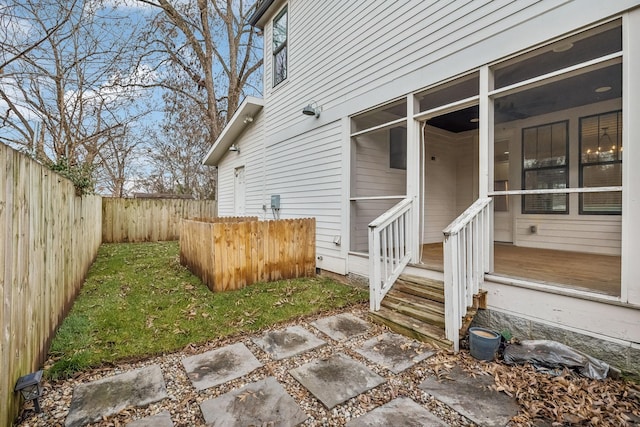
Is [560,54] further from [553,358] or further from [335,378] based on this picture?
[335,378]

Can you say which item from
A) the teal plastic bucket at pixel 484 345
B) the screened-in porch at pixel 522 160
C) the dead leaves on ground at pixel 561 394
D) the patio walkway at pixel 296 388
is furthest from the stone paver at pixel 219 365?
the screened-in porch at pixel 522 160

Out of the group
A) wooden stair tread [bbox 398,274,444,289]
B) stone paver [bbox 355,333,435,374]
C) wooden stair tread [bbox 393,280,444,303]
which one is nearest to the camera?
stone paver [bbox 355,333,435,374]

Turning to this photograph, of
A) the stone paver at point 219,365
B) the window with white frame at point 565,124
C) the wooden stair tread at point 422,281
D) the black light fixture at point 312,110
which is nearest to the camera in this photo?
the stone paver at point 219,365

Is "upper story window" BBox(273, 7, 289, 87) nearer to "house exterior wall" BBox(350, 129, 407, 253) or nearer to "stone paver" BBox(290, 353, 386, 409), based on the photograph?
"house exterior wall" BBox(350, 129, 407, 253)

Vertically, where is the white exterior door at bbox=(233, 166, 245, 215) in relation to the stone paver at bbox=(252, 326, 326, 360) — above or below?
above

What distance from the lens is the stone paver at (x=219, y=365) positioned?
2.48 metres

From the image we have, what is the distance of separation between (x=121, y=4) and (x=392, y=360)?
286 inches

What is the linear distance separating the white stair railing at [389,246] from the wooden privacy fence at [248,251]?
1994 mm

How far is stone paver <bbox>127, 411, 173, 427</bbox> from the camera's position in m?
1.96

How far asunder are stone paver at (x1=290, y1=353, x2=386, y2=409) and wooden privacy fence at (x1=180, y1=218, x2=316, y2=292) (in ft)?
8.58

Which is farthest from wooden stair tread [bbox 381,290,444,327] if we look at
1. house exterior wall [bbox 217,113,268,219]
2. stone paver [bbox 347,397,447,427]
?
house exterior wall [bbox 217,113,268,219]

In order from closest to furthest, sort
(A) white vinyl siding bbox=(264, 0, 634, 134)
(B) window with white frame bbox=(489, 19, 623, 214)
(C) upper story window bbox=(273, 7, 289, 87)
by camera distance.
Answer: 1. (A) white vinyl siding bbox=(264, 0, 634, 134)
2. (B) window with white frame bbox=(489, 19, 623, 214)
3. (C) upper story window bbox=(273, 7, 289, 87)

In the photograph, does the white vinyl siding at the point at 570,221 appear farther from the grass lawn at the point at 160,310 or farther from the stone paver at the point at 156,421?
the stone paver at the point at 156,421

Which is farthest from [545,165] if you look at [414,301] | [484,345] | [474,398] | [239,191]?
[239,191]
